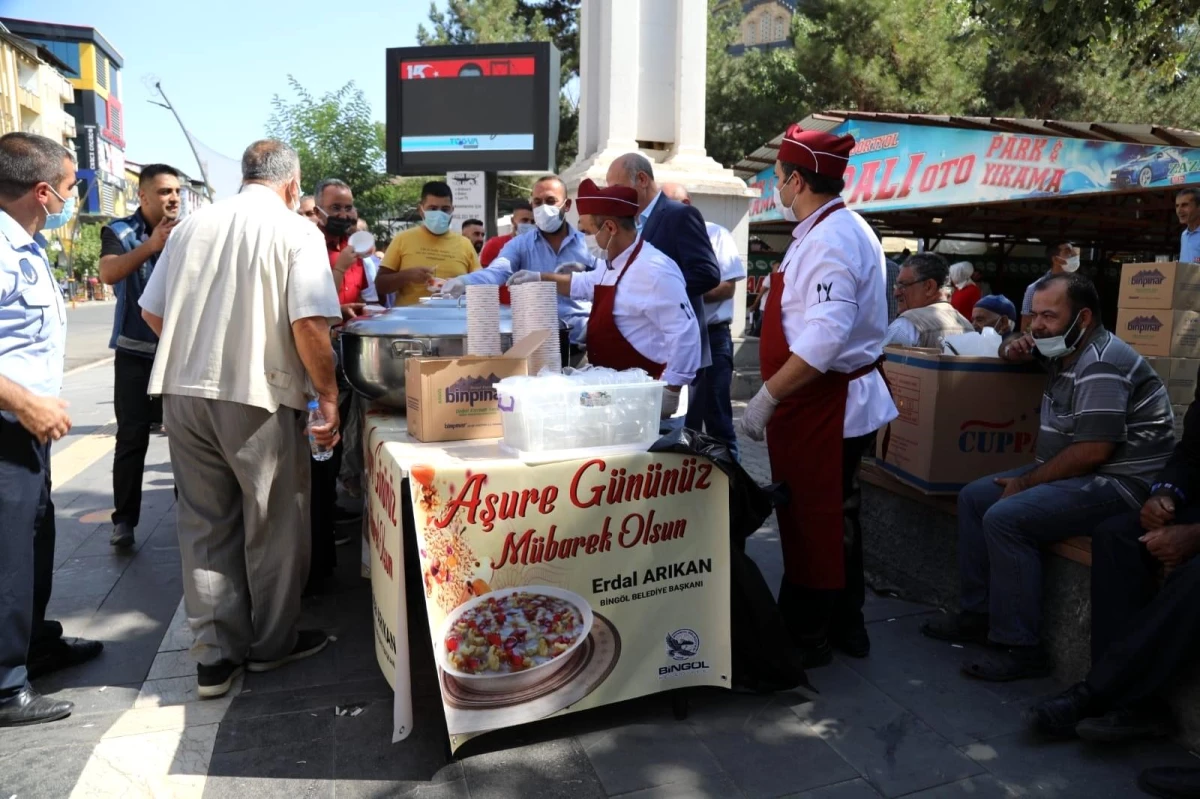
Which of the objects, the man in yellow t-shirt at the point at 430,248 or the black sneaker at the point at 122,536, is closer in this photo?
the black sneaker at the point at 122,536

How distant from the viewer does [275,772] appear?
2.47 m

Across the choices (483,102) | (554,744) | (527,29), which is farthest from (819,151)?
(527,29)

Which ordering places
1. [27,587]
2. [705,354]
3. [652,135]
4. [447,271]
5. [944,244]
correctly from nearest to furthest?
[27,587] < [705,354] < [447,271] < [652,135] < [944,244]

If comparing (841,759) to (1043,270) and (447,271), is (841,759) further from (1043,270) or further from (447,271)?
(1043,270)

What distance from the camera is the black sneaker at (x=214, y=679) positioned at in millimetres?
2898

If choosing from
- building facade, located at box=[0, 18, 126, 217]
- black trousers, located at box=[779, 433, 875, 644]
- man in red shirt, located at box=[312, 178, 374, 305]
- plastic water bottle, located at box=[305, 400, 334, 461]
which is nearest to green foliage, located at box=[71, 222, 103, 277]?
building facade, located at box=[0, 18, 126, 217]

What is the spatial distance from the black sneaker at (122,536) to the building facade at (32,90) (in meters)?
46.3

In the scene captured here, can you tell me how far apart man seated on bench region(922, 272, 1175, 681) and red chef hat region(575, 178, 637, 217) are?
5.30ft

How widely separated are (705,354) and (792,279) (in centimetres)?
163

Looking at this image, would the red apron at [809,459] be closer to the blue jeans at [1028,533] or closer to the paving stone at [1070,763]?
the blue jeans at [1028,533]

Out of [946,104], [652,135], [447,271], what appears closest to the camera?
[447,271]

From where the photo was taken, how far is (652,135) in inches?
341

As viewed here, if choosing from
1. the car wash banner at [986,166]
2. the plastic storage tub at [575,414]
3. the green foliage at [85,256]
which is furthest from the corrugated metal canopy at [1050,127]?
the green foliage at [85,256]

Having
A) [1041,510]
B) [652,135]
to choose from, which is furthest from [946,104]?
[1041,510]
